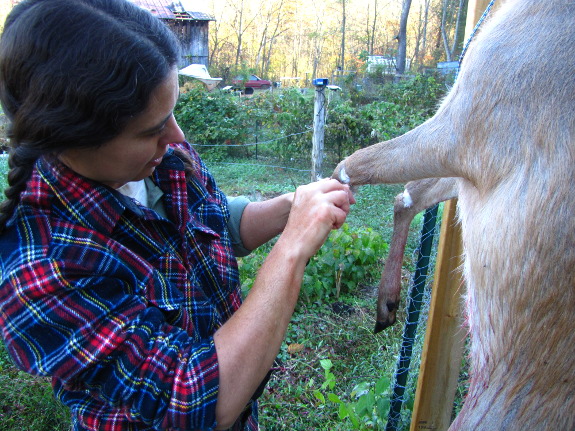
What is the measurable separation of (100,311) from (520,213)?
1128 mm

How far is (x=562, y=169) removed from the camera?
123 cm

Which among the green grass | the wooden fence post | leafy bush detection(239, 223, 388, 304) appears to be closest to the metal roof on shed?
the wooden fence post

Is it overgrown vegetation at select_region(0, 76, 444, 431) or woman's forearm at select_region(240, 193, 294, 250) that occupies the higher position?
woman's forearm at select_region(240, 193, 294, 250)

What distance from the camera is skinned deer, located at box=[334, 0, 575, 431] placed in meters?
1.24

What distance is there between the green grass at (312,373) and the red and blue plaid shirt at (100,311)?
1476 millimetres

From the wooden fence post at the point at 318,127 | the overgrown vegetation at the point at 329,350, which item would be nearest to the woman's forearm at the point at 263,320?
the overgrown vegetation at the point at 329,350

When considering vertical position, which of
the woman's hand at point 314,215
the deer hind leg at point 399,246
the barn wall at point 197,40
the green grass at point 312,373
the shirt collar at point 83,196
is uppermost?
the barn wall at point 197,40

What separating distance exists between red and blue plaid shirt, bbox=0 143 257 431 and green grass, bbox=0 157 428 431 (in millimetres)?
1476

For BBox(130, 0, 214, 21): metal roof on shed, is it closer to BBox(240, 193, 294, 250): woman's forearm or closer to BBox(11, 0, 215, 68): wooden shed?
BBox(11, 0, 215, 68): wooden shed

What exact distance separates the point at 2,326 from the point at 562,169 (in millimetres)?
1460

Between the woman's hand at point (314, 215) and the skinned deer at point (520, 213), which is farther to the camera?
the woman's hand at point (314, 215)

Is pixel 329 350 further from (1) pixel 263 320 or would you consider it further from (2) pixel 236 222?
(1) pixel 263 320

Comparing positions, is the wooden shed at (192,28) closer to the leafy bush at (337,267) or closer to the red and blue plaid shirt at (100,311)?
the leafy bush at (337,267)

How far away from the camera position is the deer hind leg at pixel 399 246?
224 cm
